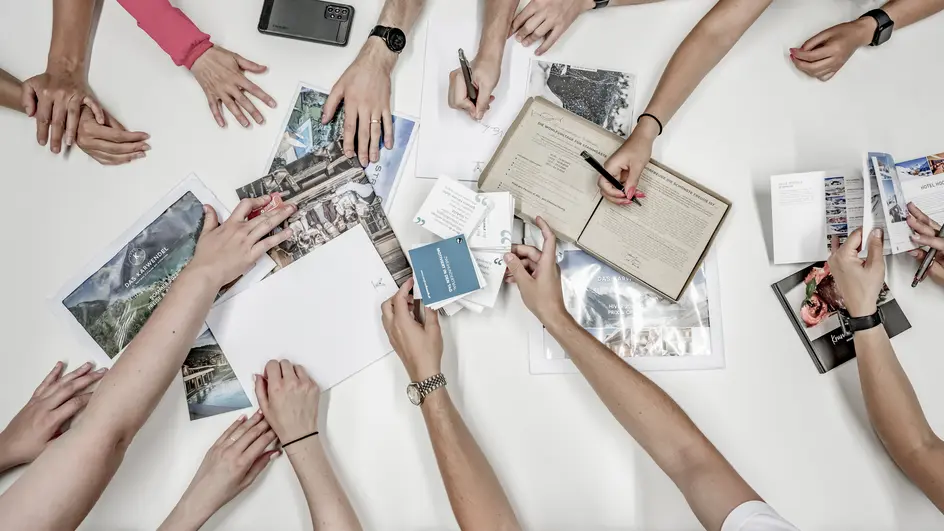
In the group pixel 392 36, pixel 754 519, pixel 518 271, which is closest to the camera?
pixel 754 519

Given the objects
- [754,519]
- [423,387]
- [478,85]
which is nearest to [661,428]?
[754,519]

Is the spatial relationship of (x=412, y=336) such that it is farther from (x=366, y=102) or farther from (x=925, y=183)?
(x=925, y=183)

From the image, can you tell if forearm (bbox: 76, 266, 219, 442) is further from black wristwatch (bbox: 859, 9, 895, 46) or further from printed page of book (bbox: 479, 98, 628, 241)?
black wristwatch (bbox: 859, 9, 895, 46)

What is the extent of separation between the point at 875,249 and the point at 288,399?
113 centimetres

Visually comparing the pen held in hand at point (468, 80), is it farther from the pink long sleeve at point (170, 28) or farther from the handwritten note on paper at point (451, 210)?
the pink long sleeve at point (170, 28)

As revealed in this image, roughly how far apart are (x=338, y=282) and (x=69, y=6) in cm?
82

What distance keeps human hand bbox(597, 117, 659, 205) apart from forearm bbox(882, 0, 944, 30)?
61cm

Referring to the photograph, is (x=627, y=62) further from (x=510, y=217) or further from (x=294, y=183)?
(x=294, y=183)

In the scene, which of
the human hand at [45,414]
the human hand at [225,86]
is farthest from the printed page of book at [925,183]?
the human hand at [45,414]

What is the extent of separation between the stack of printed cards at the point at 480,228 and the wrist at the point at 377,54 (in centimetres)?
33

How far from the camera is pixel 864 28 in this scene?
123 centimetres

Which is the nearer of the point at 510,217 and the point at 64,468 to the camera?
the point at 64,468

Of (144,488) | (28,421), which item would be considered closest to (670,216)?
(144,488)

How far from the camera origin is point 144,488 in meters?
1.09
